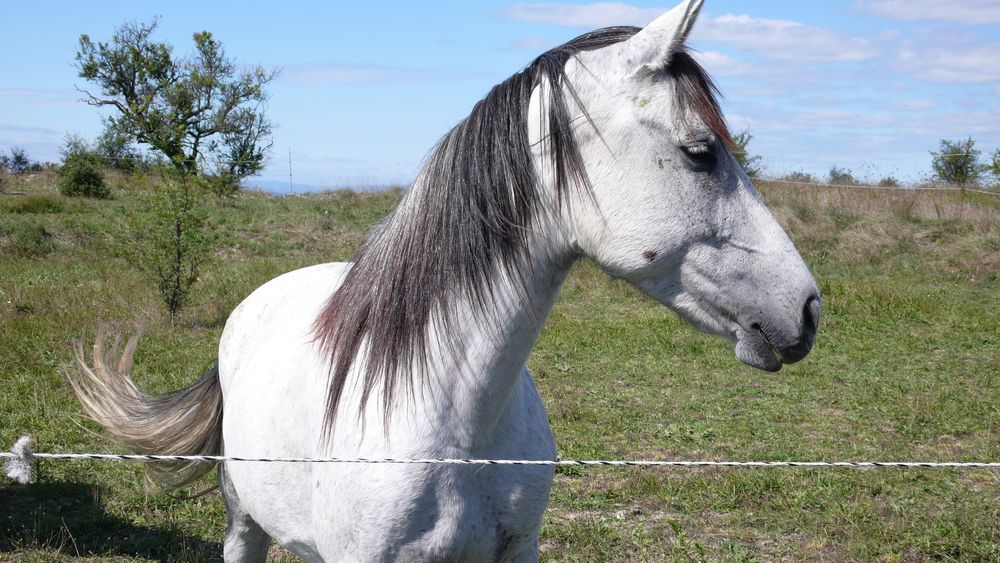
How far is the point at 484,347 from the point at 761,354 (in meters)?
0.61

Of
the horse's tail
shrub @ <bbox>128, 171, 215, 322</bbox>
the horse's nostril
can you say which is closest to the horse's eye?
the horse's nostril

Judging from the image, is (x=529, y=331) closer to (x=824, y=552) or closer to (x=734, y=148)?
(x=734, y=148)

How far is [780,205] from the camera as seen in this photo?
51.8 ft

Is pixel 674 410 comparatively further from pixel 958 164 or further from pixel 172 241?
pixel 958 164

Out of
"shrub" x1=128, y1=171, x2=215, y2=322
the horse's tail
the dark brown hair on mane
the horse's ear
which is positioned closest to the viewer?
the horse's ear

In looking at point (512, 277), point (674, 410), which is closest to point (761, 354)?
point (512, 277)

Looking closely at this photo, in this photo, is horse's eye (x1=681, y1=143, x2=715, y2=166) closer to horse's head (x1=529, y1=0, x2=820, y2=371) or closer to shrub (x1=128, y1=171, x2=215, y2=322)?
horse's head (x1=529, y1=0, x2=820, y2=371)

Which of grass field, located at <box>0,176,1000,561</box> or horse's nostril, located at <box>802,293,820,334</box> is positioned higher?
horse's nostril, located at <box>802,293,820,334</box>

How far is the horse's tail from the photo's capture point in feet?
10.5

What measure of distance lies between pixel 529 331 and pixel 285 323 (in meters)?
1.16

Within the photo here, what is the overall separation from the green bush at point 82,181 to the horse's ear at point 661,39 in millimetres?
19330

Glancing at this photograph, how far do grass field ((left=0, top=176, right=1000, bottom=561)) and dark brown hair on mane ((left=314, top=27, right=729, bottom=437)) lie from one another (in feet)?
5.81

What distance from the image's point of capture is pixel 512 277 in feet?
5.95

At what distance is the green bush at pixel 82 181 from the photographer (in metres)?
18.4
